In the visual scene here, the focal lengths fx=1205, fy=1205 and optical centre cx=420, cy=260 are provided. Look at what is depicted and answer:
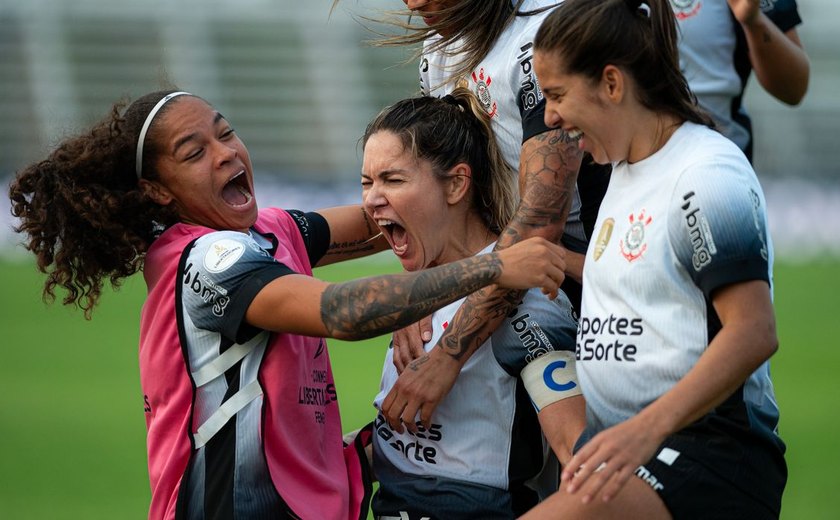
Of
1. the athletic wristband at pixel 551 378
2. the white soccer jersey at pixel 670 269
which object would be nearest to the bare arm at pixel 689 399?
the white soccer jersey at pixel 670 269

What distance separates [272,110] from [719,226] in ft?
76.6

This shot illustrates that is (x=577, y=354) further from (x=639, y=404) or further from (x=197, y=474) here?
(x=197, y=474)

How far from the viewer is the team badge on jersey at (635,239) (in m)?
3.15

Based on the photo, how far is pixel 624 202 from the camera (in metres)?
3.31

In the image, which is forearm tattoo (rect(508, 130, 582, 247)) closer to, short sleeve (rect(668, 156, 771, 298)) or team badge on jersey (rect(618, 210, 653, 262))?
team badge on jersey (rect(618, 210, 653, 262))

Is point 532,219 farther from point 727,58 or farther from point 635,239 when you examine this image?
point 727,58

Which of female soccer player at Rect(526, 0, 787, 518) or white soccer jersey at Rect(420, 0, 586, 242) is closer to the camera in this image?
female soccer player at Rect(526, 0, 787, 518)

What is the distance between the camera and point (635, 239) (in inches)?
125

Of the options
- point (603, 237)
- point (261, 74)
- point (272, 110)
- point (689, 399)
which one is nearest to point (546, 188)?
point (603, 237)

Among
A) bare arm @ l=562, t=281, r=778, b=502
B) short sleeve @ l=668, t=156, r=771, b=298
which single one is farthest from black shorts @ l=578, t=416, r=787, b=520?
short sleeve @ l=668, t=156, r=771, b=298

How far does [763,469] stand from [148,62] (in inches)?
925

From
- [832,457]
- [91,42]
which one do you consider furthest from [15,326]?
[91,42]

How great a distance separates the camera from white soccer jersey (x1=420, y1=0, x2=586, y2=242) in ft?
13.0

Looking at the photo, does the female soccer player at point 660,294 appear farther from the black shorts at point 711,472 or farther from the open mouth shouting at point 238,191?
the open mouth shouting at point 238,191
